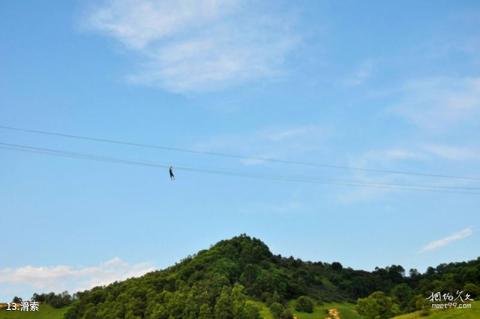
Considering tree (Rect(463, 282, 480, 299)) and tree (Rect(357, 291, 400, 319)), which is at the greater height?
tree (Rect(463, 282, 480, 299))

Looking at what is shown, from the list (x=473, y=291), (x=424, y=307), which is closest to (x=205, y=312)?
(x=424, y=307)

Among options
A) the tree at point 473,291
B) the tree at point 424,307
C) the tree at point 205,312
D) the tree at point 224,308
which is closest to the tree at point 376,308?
the tree at point 424,307

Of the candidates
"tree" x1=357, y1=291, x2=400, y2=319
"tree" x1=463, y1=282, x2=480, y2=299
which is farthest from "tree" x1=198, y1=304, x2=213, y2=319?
"tree" x1=463, y1=282, x2=480, y2=299

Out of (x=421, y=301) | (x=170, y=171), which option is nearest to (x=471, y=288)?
(x=421, y=301)

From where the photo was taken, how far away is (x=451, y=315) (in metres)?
134

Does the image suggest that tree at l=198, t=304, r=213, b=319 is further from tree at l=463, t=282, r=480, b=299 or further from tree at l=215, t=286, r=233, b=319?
tree at l=463, t=282, r=480, b=299

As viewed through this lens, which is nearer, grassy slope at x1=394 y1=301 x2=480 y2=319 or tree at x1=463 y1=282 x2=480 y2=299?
grassy slope at x1=394 y1=301 x2=480 y2=319

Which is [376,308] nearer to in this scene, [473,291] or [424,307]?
[424,307]

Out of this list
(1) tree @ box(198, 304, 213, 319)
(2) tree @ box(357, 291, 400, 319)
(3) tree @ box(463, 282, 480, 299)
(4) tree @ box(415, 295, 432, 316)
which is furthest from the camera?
(1) tree @ box(198, 304, 213, 319)

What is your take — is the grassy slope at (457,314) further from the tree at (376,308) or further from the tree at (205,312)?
the tree at (205,312)

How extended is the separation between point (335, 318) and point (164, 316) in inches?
2328

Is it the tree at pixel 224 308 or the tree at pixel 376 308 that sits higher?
the tree at pixel 224 308

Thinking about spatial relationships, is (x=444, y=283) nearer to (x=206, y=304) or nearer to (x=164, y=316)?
(x=206, y=304)

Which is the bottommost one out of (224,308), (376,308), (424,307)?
(424,307)
